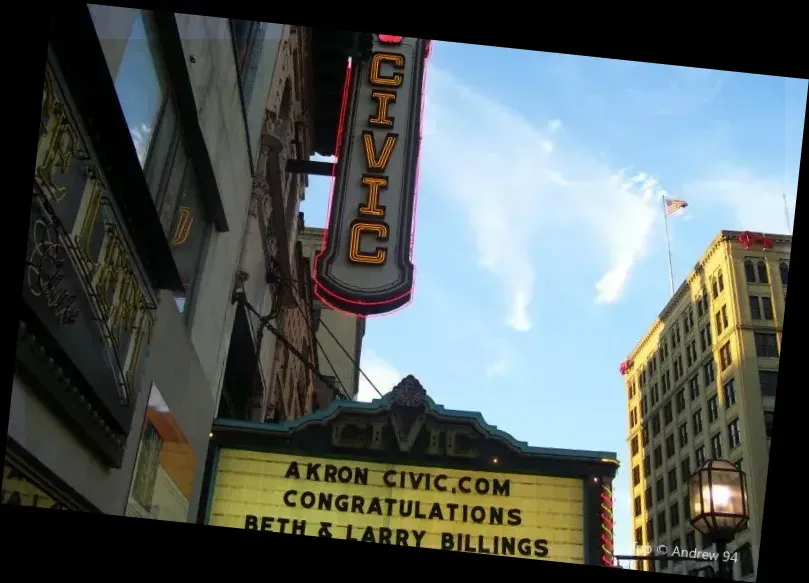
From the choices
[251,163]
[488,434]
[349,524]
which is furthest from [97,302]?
[251,163]

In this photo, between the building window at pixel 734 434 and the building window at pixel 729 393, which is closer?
the building window at pixel 734 434

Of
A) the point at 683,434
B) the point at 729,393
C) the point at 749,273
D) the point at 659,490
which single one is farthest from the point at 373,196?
the point at 659,490

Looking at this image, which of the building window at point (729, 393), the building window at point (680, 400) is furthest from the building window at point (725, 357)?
the building window at point (680, 400)

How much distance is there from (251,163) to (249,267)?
2077 millimetres

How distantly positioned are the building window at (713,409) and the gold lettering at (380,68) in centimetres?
5464

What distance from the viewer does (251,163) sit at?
13.1m

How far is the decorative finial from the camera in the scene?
9570mm

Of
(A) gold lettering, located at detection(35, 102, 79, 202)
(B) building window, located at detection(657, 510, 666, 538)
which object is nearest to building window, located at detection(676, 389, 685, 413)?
(B) building window, located at detection(657, 510, 666, 538)

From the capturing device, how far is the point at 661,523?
2598 inches

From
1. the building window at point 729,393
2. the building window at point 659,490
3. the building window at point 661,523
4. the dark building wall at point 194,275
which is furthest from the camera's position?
the building window at point 659,490

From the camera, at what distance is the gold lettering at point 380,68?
1418cm

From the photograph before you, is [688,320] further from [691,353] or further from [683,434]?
[683,434]

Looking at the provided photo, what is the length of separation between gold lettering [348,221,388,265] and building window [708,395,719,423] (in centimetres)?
5610

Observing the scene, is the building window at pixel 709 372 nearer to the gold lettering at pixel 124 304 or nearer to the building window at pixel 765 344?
the building window at pixel 765 344
